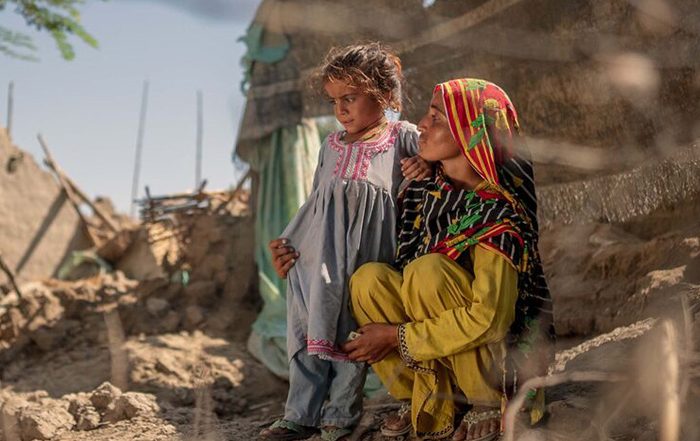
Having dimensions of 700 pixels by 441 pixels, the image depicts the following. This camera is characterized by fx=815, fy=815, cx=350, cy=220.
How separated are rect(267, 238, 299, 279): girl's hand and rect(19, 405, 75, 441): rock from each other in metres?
1.37

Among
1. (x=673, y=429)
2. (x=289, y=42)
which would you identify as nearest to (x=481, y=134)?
(x=673, y=429)

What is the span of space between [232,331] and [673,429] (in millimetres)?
5500

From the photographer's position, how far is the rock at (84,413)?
143 inches

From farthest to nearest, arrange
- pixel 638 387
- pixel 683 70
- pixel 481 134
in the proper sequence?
pixel 683 70 → pixel 481 134 → pixel 638 387

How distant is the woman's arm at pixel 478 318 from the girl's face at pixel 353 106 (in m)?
0.74

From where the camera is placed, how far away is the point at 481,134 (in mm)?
2553

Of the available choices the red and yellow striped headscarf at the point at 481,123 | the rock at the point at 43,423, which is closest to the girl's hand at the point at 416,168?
the red and yellow striped headscarf at the point at 481,123

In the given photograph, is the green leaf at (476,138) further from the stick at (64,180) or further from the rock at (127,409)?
the stick at (64,180)

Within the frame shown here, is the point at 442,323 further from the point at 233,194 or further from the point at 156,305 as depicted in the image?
the point at 233,194

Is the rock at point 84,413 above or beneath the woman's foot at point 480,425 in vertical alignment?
beneath

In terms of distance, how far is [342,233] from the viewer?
113 inches

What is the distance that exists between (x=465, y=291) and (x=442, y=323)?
0.13 metres

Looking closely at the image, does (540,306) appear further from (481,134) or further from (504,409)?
(481,134)

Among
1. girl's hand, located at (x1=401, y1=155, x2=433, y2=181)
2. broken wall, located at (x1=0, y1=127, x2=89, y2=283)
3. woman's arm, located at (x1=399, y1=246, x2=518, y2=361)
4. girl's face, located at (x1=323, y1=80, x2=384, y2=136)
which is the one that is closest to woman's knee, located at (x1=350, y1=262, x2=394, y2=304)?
woman's arm, located at (x1=399, y1=246, x2=518, y2=361)
